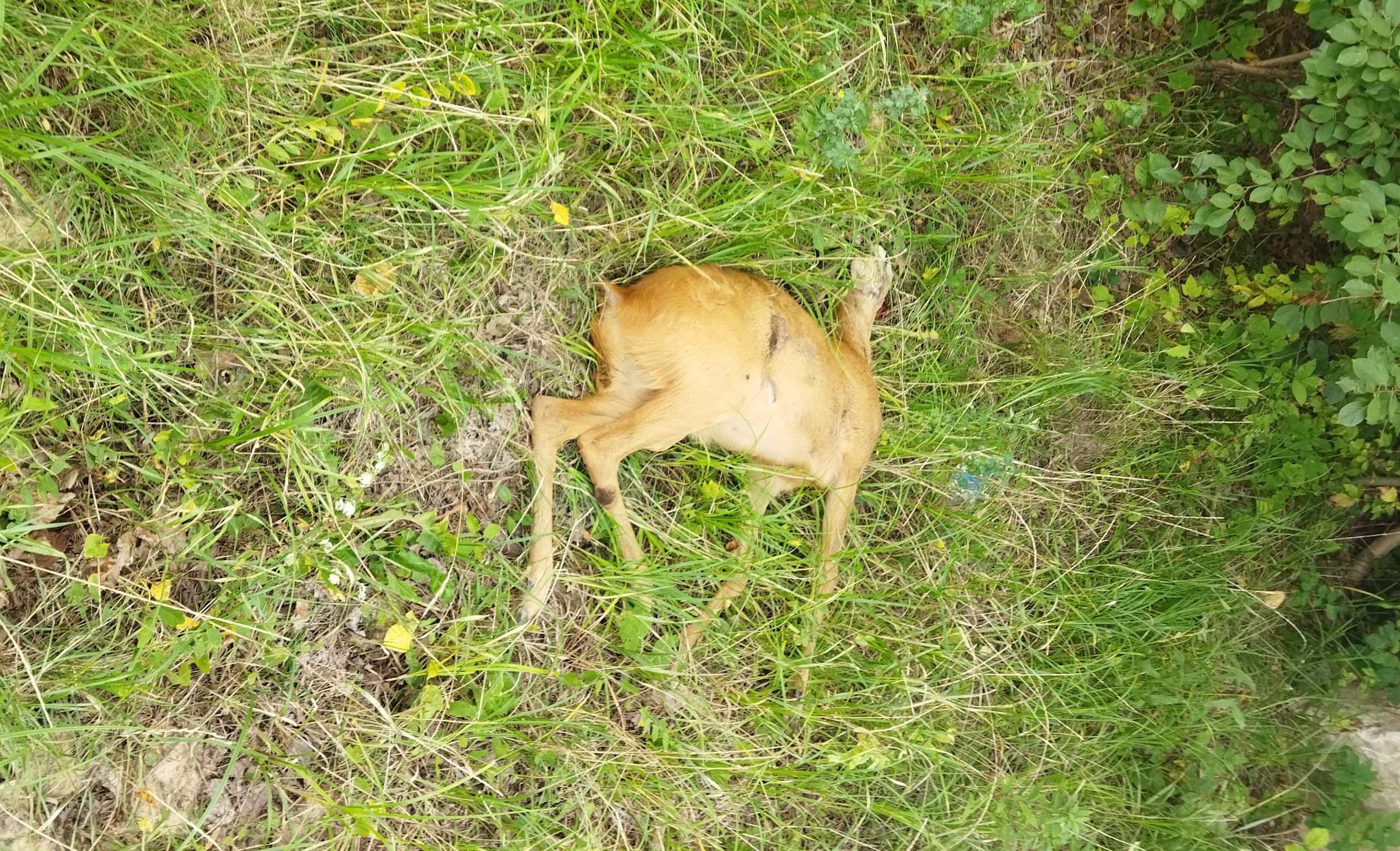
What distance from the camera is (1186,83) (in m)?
4.39

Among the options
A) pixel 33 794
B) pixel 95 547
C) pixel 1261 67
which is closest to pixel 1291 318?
pixel 1261 67

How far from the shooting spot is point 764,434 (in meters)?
3.26

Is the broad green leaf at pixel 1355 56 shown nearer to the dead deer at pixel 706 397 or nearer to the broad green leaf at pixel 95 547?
the dead deer at pixel 706 397

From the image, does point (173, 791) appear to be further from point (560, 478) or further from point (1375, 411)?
point (1375, 411)

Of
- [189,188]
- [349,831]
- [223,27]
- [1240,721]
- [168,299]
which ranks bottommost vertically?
[1240,721]

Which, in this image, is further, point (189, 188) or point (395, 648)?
point (395, 648)

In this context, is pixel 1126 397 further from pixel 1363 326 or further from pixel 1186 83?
pixel 1186 83

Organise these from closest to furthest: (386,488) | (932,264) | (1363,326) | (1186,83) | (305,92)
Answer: (305,92)
(386,488)
(1363,326)
(932,264)
(1186,83)

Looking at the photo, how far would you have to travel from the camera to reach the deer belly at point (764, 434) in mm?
3182

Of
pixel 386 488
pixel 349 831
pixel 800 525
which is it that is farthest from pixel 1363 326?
pixel 349 831

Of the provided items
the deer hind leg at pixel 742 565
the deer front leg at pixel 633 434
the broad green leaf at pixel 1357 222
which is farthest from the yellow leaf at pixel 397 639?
the broad green leaf at pixel 1357 222

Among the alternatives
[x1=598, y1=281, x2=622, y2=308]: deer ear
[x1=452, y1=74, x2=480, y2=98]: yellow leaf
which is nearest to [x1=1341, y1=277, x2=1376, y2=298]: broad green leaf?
[x1=598, y1=281, x2=622, y2=308]: deer ear

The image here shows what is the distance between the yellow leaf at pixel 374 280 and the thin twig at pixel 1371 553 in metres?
4.70

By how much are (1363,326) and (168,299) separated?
4513 millimetres
